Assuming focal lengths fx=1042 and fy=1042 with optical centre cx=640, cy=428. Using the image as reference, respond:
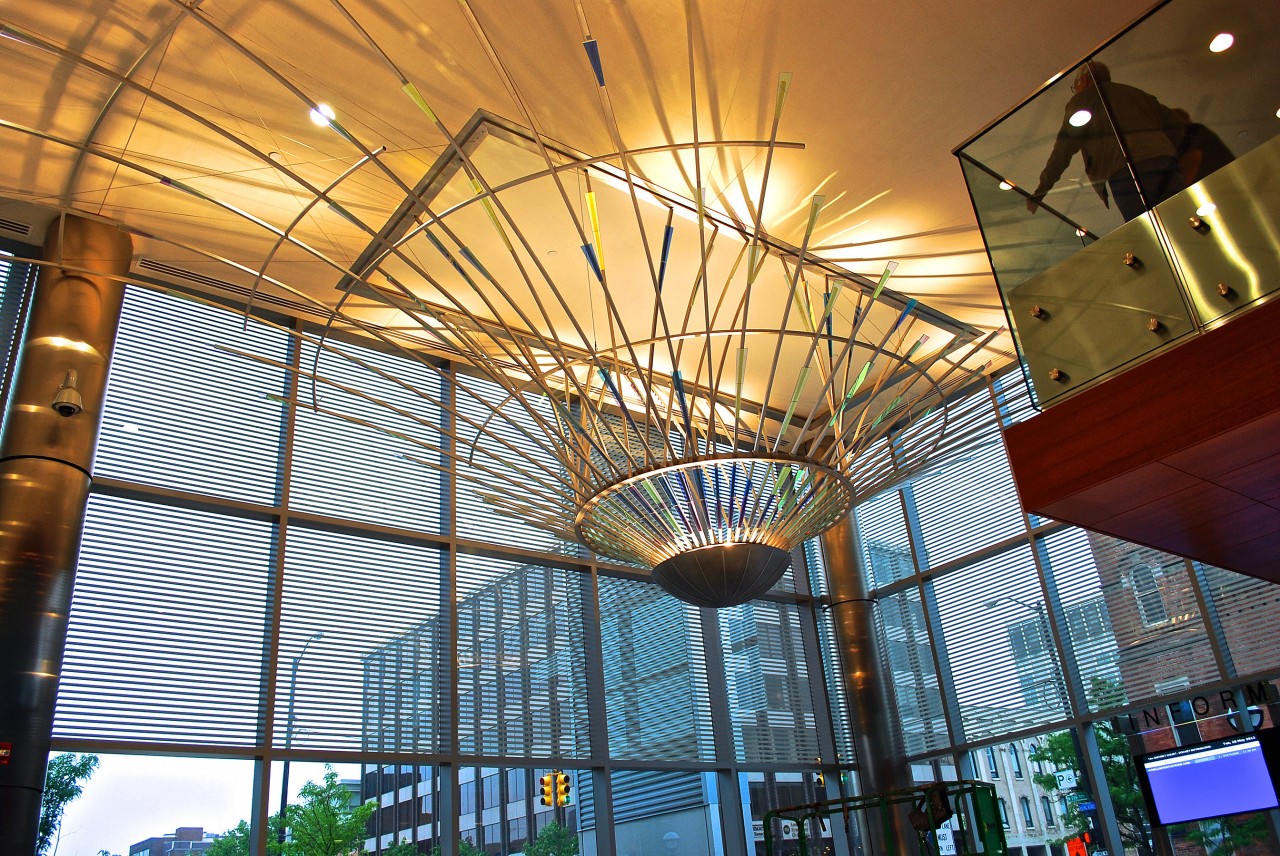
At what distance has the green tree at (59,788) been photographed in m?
6.66

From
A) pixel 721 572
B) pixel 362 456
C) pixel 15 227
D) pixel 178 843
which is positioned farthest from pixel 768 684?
pixel 15 227

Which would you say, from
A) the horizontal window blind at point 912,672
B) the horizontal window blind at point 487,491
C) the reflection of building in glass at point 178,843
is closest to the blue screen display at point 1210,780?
the horizontal window blind at point 912,672

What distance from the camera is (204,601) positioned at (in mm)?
7633

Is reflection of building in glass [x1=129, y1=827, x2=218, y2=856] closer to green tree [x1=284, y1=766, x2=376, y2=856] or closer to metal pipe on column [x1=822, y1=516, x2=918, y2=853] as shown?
green tree [x1=284, y1=766, x2=376, y2=856]

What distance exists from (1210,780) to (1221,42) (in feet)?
22.5

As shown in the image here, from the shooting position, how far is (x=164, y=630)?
24.2ft

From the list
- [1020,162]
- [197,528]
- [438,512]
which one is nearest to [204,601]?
[197,528]

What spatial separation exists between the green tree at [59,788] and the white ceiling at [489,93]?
11.3 ft

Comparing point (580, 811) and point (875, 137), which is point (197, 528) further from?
point (875, 137)

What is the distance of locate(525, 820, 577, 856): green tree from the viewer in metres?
8.59

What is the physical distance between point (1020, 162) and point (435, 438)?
19.9 feet

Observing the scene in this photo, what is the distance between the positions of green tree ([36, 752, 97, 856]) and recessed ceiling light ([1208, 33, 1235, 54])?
294 inches

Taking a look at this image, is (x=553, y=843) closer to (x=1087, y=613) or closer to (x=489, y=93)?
(x=1087, y=613)

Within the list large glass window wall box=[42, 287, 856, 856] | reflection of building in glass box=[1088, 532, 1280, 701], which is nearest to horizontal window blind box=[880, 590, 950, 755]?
large glass window wall box=[42, 287, 856, 856]
